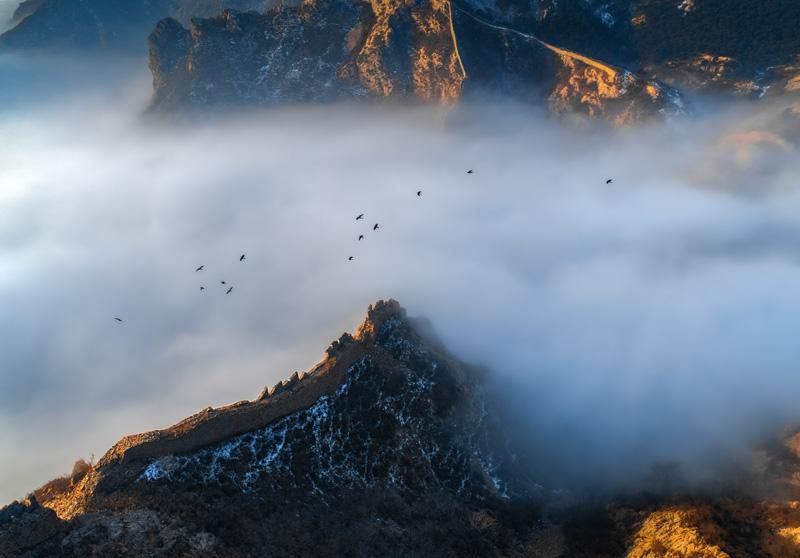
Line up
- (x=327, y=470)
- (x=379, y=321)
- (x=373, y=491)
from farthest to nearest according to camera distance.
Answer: (x=379, y=321)
(x=373, y=491)
(x=327, y=470)

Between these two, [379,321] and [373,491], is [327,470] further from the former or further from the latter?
[379,321]

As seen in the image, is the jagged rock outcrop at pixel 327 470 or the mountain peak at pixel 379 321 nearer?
the jagged rock outcrop at pixel 327 470

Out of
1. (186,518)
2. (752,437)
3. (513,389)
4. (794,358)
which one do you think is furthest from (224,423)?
(794,358)

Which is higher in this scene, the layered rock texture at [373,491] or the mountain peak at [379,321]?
the mountain peak at [379,321]

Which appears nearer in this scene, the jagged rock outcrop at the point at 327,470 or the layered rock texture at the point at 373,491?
the layered rock texture at the point at 373,491

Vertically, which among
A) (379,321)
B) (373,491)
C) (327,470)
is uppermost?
(379,321)

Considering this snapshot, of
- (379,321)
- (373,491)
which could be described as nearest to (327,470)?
(373,491)

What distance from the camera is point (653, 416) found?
117 meters

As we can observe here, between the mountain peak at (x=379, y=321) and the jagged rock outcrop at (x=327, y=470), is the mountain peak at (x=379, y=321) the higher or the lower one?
the higher one

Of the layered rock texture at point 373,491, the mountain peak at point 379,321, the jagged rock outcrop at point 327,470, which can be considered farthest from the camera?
the mountain peak at point 379,321

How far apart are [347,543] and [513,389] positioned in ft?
145

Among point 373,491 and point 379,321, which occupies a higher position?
point 379,321

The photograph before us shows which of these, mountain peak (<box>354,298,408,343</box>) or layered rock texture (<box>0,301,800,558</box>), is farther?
mountain peak (<box>354,298,408,343</box>)

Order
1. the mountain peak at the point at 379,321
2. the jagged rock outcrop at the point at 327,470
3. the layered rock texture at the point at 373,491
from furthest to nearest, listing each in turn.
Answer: the mountain peak at the point at 379,321, the jagged rock outcrop at the point at 327,470, the layered rock texture at the point at 373,491
